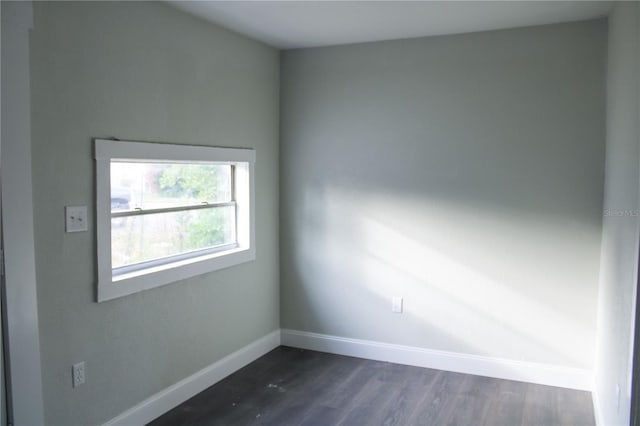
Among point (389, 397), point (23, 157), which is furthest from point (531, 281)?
point (23, 157)

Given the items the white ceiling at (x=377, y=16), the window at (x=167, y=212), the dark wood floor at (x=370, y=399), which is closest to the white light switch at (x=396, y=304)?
the dark wood floor at (x=370, y=399)

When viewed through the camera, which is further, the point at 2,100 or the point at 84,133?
the point at 84,133

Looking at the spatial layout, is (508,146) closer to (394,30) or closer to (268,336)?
(394,30)

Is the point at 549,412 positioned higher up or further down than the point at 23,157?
further down

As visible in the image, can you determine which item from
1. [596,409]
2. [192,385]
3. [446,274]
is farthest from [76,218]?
[596,409]

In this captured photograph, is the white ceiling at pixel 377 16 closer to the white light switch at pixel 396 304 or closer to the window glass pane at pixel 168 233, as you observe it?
the window glass pane at pixel 168 233

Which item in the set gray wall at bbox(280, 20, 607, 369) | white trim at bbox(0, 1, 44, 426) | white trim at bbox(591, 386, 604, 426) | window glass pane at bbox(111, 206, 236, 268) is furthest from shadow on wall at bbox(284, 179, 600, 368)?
white trim at bbox(0, 1, 44, 426)

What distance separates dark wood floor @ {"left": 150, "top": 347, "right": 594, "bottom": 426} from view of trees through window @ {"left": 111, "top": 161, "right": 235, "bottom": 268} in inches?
38.2

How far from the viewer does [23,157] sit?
240 cm

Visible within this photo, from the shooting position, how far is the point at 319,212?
4461mm

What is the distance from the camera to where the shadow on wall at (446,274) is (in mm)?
3756

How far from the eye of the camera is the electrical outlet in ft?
8.96

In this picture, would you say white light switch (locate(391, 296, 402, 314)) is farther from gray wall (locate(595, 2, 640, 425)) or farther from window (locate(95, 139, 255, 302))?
gray wall (locate(595, 2, 640, 425))

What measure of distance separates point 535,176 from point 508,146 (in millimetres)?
273
